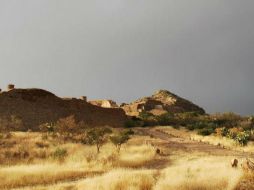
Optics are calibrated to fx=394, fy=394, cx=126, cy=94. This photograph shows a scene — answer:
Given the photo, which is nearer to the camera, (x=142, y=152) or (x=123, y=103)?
(x=142, y=152)

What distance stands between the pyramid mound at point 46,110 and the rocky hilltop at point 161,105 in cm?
1669

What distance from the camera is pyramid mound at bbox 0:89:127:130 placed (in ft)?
147

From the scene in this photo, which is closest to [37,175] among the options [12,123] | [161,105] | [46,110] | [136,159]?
[136,159]

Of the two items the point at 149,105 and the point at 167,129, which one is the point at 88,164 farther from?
the point at 149,105

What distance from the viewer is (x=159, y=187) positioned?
11578 mm

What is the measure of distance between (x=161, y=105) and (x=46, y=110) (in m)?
33.5

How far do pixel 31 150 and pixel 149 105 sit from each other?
170 feet

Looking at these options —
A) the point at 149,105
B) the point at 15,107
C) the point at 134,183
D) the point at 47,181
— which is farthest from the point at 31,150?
the point at 149,105

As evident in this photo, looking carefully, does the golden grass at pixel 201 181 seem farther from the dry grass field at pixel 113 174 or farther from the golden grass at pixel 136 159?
the golden grass at pixel 136 159

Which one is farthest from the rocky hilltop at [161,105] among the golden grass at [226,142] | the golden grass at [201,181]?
the golden grass at [201,181]

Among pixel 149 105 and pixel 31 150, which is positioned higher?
pixel 149 105

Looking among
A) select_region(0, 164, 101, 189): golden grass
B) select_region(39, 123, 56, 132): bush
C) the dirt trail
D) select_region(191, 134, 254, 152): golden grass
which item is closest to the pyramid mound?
select_region(39, 123, 56, 132): bush

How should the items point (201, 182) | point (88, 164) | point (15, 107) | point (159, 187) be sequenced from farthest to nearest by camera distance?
point (15, 107) → point (88, 164) → point (201, 182) → point (159, 187)

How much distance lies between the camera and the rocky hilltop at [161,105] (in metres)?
72.1
